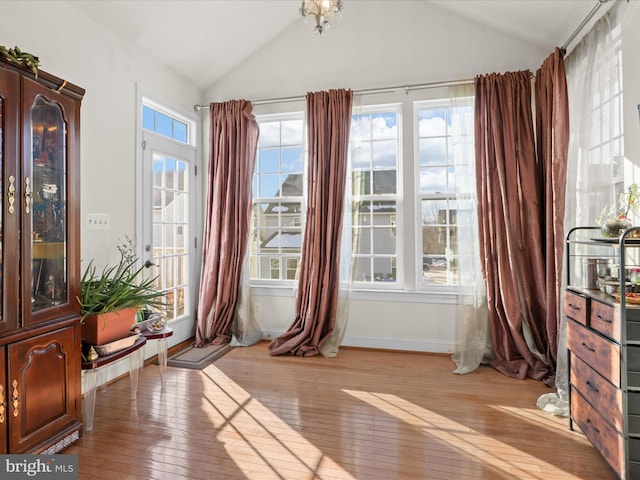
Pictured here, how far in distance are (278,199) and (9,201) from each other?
2.67 metres

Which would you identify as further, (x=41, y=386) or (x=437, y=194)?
(x=437, y=194)

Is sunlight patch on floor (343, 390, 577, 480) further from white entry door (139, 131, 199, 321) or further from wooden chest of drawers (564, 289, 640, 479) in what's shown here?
white entry door (139, 131, 199, 321)

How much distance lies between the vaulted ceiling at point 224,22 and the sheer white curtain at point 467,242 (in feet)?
2.08

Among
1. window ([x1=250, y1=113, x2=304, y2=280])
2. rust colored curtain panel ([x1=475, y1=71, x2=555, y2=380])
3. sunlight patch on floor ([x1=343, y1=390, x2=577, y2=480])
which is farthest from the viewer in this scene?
→ window ([x1=250, y1=113, x2=304, y2=280])

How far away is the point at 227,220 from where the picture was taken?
4.11 m

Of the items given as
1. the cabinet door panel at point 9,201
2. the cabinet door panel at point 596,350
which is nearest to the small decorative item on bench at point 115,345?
the cabinet door panel at point 9,201

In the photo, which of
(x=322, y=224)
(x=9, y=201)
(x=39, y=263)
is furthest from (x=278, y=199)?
(x=9, y=201)

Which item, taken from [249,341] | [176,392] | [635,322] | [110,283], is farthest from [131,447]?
[635,322]

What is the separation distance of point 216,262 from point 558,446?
3216 mm

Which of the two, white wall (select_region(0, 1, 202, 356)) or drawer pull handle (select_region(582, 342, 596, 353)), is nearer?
drawer pull handle (select_region(582, 342, 596, 353))

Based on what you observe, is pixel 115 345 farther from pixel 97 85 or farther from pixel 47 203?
pixel 97 85

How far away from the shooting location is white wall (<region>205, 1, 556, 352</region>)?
145 inches

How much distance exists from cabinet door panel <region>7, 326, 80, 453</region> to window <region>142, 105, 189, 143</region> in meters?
2.19

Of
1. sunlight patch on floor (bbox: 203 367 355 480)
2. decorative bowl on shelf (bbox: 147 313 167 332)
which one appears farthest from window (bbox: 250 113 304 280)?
sunlight patch on floor (bbox: 203 367 355 480)
